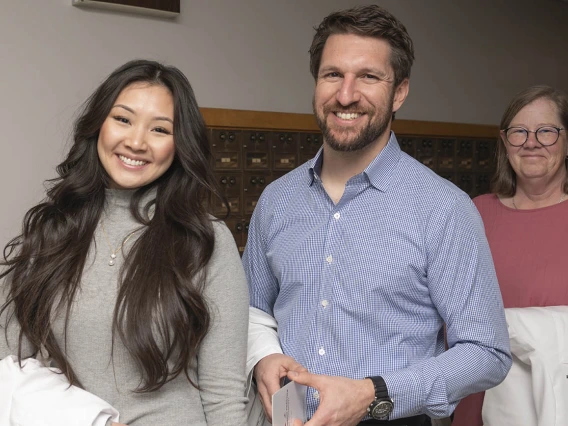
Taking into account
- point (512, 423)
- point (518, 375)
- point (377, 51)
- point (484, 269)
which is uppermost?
point (377, 51)

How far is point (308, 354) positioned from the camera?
6.37 feet

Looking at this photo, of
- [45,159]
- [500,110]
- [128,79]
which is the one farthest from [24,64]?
[500,110]

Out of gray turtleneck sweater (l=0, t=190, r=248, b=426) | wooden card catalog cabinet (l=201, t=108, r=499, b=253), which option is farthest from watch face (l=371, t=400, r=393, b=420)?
wooden card catalog cabinet (l=201, t=108, r=499, b=253)

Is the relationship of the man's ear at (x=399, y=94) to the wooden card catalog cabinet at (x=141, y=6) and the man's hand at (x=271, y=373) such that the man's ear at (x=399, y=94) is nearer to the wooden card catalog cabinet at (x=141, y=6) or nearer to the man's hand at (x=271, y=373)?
the man's hand at (x=271, y=373)

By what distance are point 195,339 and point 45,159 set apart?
2.35 metres

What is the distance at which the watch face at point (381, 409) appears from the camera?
68.9 inches

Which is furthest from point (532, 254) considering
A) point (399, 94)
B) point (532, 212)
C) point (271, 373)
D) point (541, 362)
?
point (271, 373)

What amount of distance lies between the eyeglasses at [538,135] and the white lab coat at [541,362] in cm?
67

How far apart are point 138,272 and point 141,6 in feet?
8.50

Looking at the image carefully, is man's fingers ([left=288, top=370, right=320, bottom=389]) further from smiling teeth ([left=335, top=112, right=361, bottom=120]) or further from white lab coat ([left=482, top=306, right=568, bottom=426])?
white lab coat ([left=482, top=306, right=568, bottom=426])

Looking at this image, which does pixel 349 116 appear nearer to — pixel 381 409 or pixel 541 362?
pixel 381 409

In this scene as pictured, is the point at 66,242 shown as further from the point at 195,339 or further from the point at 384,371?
the point at 384,371

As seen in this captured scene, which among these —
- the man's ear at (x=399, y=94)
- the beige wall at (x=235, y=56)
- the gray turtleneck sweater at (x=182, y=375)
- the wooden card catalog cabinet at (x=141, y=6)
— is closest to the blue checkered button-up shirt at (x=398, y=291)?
the man's ear at (x=399, y=94)

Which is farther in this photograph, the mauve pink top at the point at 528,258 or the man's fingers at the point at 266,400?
the mauve pink top at the point at 528,258
